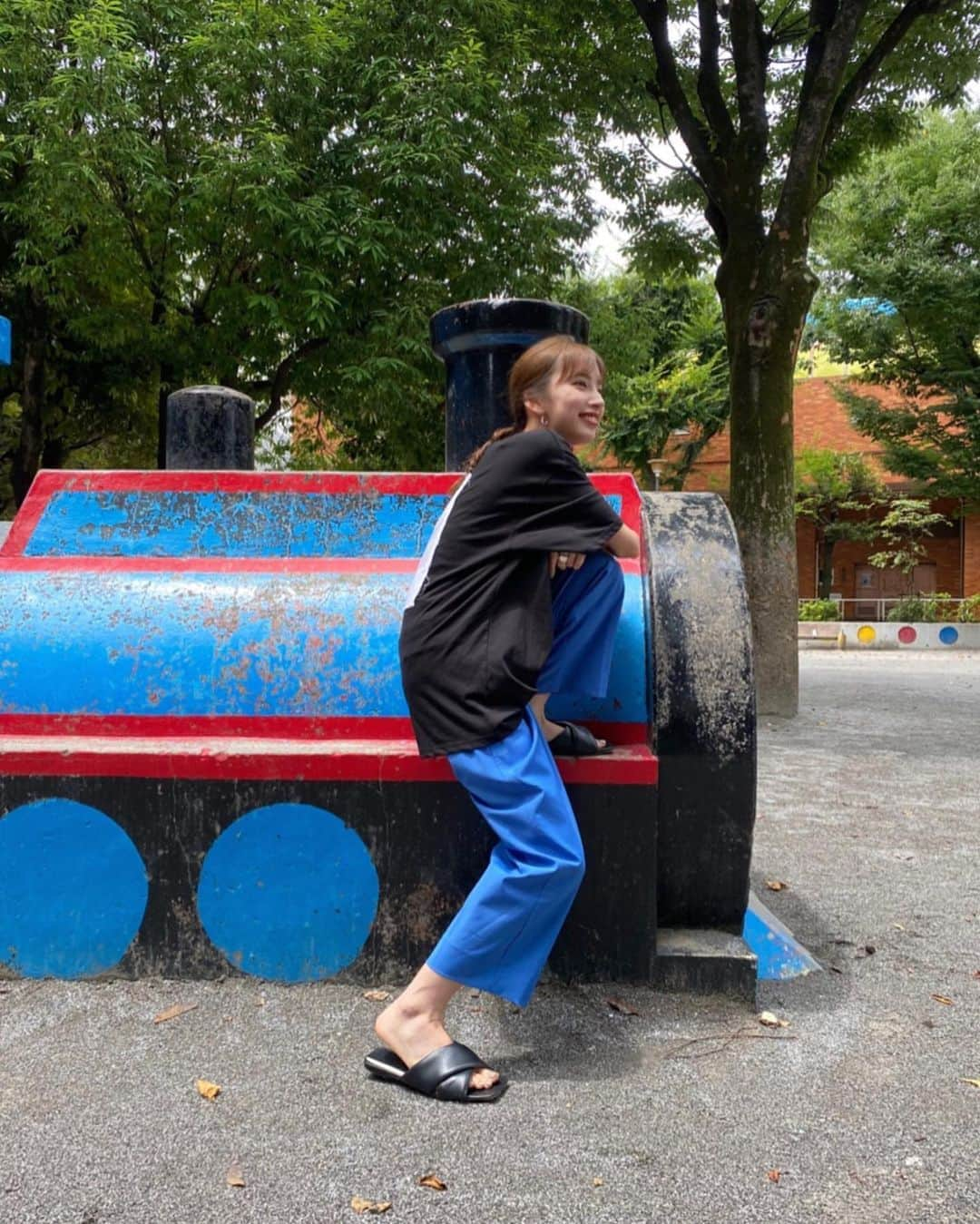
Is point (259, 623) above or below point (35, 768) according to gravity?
above

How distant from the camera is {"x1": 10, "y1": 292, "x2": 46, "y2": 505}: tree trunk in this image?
1265cm

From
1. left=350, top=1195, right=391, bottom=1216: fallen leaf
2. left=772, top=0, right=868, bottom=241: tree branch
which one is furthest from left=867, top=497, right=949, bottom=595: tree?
left=350, top=1195, right=391, bottom=1216: fallen leaf

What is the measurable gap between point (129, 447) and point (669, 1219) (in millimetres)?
16076

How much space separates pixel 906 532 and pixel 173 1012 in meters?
29.0

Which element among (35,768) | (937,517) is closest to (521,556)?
(35,768)

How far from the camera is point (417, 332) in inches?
400

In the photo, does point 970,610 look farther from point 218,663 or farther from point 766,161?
point 218,663

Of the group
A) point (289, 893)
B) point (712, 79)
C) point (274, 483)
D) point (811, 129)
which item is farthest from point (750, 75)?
point (289, 893)

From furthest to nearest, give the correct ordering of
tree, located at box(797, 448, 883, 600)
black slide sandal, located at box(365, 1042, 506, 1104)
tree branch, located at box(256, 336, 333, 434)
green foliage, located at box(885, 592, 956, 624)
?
1. tree, located at box(797, 448, 883, 600)
2. green foliage, located at box(885, 592, 956, 624)
3. tree branch, located at box(256, 336, 333, 434)
4. black slide sandal, located at box(365, 1042, 506, 1104)

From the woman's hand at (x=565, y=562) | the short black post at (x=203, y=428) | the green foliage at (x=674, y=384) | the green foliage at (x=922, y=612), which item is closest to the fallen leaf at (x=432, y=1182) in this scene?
the woman's hand at (x=565, y=562)

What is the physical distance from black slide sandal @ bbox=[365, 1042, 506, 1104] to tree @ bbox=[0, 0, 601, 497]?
830 centimetres

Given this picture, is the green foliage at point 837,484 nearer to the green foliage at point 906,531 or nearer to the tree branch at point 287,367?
the green foliage at point 906,531

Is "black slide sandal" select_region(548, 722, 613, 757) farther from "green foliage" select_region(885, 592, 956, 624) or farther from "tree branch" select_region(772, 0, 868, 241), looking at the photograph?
"green foliage" select_region(885, 592, 956, 624)

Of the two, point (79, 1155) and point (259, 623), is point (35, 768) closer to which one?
point (259, 623)
